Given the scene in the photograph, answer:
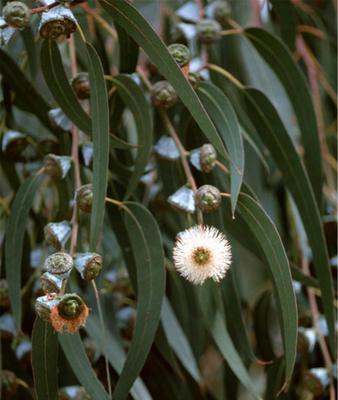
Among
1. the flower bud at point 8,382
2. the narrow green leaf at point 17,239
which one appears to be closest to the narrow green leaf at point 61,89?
the narrow green leaf at point 17,239

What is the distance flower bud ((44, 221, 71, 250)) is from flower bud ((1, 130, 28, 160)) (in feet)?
1.04

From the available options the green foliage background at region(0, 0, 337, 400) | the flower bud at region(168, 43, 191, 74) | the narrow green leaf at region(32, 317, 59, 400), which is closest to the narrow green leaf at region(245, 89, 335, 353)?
the green foliage background at region(0, 0, 337, 400)

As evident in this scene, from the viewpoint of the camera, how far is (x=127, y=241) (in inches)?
44.1

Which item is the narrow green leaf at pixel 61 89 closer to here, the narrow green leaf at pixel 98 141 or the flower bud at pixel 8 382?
the narrow green leaf at pixel 98 141

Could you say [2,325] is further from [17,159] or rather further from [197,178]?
[197,178]

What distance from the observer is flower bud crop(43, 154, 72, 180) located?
41.4 inches

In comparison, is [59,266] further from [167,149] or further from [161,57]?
[167,149]

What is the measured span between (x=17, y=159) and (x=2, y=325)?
0.74ft

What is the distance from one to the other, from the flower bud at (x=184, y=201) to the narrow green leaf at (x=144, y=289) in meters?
0.04

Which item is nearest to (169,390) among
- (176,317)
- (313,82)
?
(176,317)

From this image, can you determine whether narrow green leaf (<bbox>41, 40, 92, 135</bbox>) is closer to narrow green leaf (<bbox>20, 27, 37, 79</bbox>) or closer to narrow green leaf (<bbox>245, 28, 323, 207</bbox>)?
narrow green leaf (<bbox>20, 27, 37, 79</bbox>)

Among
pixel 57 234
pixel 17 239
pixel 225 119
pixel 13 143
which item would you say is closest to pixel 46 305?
pixel 57 234

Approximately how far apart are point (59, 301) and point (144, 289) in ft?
0.59

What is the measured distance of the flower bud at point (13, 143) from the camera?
4.00ft
